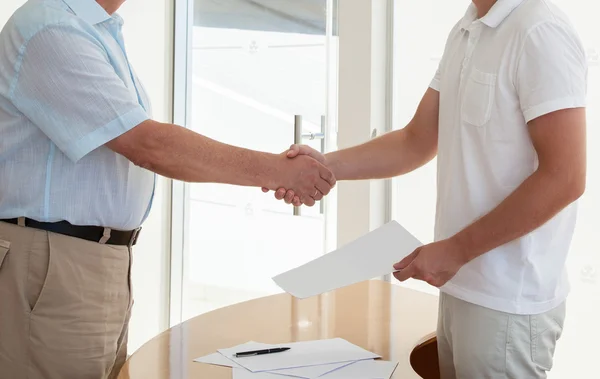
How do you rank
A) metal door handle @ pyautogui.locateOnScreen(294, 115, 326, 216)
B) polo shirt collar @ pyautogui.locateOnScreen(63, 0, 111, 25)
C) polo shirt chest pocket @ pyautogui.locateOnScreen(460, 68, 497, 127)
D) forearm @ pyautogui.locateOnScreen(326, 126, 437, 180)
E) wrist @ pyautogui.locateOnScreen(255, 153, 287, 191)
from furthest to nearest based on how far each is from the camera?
1. metal door handle @ pyautogui.locateOnScreen(294, 115, 326, 216)
2. wrist @ pyautogui.locateOnScreen(255, 153, 287, 191)
3. forearm @ pyautogui.locateOnScreen(326, 126, 437, 180)
4. polo shirt collar @ pyautogui.locateOnScreen(63, 0, 111, 25)
5. polo shirt chest pocket @ pyautogui.locateOnScreen(460, 68, 497, 127)

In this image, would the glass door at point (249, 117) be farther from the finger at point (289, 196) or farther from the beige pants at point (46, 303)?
the beige pants at point (46, 303)

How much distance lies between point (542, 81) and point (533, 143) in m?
0.12

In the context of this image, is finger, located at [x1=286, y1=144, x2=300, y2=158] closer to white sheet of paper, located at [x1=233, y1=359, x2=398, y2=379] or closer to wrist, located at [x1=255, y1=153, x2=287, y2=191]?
wrist, located at [x1=255, y1=153, x2=287, y2=191]

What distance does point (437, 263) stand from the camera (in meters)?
1.47

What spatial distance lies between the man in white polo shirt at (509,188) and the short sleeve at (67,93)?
798 millimetres

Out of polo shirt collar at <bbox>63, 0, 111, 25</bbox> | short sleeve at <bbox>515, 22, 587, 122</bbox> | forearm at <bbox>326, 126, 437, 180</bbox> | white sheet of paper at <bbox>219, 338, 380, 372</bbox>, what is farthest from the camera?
forearm at <bbox>326, 126, 437, 180</bbox>

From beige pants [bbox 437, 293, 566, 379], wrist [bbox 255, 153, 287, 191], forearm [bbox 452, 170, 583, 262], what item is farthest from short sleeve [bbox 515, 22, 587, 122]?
wrist [bbox 255, 153, 287, 191]

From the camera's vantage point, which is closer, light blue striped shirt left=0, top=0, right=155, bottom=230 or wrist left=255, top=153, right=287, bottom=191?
light blue striped shirt left=0, top=0, right=155, bottom=230

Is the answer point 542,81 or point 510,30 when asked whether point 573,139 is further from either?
point 510,30

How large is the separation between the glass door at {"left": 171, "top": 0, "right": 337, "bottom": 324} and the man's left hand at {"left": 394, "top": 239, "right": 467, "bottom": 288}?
73.7 inches

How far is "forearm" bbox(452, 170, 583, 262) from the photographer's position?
136 cm

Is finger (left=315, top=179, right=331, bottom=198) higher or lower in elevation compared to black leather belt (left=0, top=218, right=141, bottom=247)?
higher

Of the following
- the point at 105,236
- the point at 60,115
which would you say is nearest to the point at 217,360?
the point at 105,236

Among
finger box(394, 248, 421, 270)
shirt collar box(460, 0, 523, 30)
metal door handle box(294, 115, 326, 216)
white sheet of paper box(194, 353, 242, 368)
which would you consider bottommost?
white sheet of paper box(194, 353, 242, 368)
